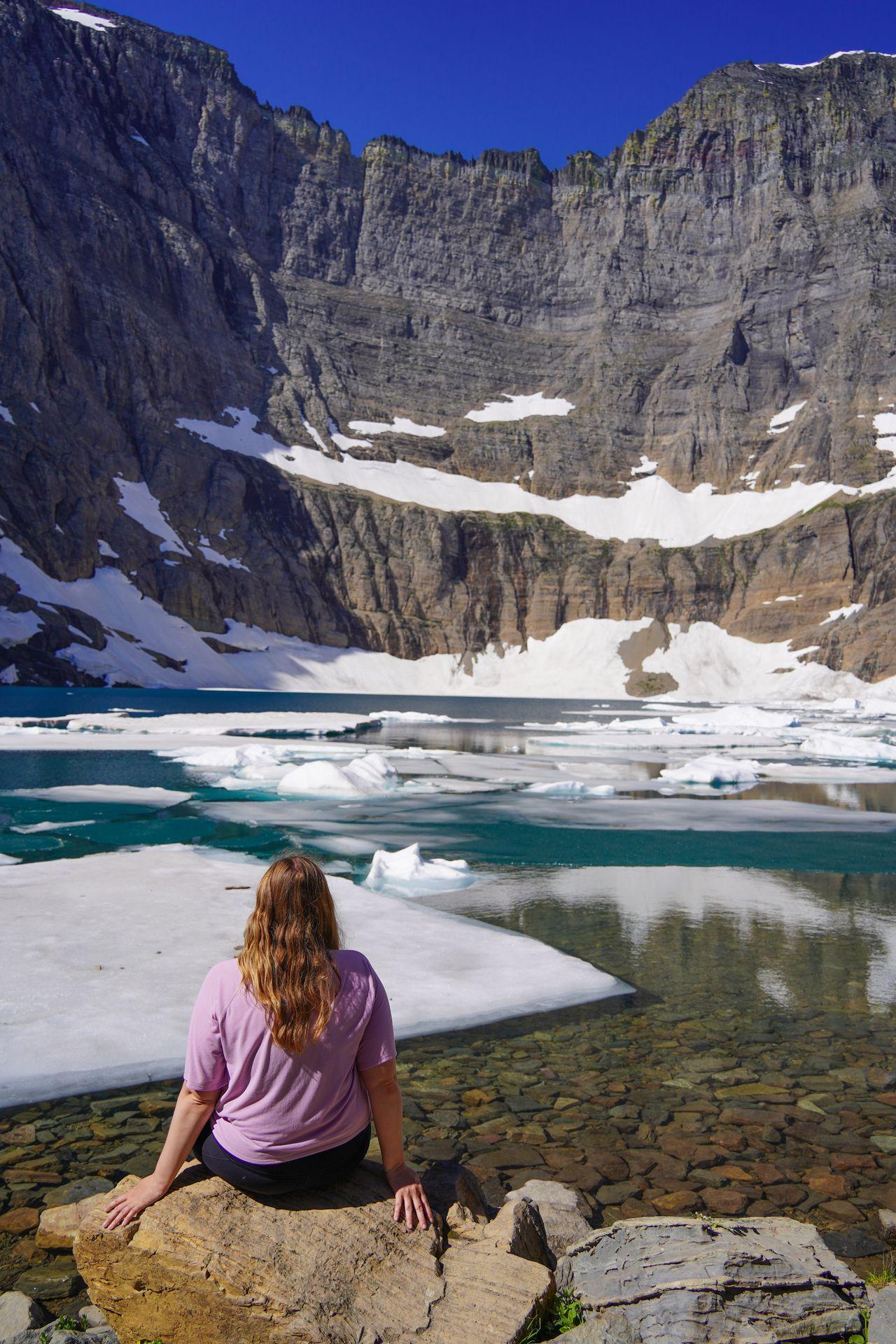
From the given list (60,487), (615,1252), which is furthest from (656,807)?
(60,487)

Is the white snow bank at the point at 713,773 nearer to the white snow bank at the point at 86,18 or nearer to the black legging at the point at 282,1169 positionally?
the black legging at the point at 282,1169

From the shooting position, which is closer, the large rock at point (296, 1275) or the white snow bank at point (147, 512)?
the large rock at point (296, 1275)

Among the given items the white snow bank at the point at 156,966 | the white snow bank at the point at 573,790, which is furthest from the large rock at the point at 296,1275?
the white snow bank at the point at 573,790

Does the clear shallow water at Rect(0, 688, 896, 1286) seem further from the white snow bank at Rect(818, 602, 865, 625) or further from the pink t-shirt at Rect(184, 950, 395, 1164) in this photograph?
the white snow bank at Rect(818, 602, 865, 625)

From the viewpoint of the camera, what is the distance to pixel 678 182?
15438cm

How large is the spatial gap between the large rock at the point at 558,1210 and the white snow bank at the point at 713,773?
23.5 metres

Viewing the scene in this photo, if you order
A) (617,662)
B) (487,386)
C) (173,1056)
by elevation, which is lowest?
(173,1056)

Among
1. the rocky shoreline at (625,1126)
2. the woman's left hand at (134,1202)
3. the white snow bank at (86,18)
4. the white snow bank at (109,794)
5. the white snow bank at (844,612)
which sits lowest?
the rocky shoreline at (625,1126)

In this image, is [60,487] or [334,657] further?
[334,657]

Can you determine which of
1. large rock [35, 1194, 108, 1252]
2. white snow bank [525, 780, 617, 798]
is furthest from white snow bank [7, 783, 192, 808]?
large rock [35, 1194, 108, 1252]

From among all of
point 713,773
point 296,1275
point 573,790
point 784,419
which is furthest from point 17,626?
point 784,419

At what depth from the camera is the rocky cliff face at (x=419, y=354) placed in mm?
103750

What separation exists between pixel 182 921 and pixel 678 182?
17316 cm

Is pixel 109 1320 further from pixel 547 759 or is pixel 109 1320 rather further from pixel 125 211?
pixel 125 211
